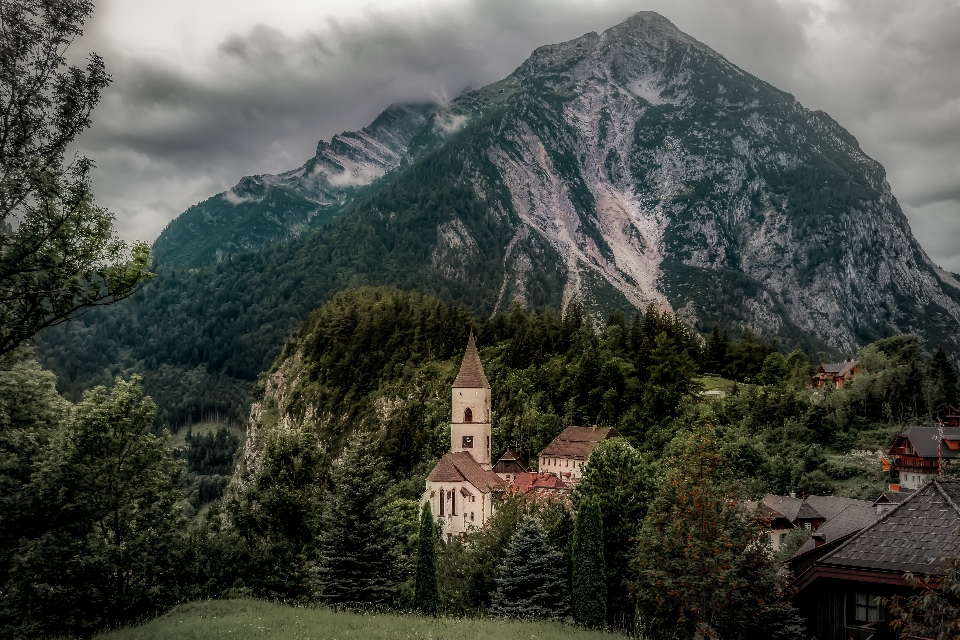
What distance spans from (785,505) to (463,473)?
25.1m

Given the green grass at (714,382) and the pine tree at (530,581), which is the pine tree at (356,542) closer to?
the pine tree at (530,581)

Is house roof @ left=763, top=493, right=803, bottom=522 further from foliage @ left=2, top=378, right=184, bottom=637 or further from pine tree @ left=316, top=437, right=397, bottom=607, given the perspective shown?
foliage @ left=2, top=378, right=184, bottom=637

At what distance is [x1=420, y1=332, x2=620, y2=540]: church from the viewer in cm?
5631

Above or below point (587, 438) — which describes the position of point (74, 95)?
above

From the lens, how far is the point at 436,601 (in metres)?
31.8

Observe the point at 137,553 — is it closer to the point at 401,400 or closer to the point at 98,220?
the point at 98,220

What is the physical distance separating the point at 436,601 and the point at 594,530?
823 cm

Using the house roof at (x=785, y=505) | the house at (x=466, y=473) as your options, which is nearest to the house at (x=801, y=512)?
the house roof at (x=785, y=505)

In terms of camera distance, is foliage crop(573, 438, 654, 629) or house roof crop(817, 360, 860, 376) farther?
house roof crop(817, 360, 860, 376)

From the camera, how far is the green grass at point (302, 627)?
61.2 ft

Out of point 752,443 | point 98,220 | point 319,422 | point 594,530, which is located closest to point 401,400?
point 319,422

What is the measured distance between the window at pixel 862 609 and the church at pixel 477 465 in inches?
1469

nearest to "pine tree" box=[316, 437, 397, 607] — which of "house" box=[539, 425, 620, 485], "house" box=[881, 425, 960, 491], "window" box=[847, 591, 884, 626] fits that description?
"window" box=[847, 591, 884, 626]

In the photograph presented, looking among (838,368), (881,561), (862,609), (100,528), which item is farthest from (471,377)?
(838,368)
